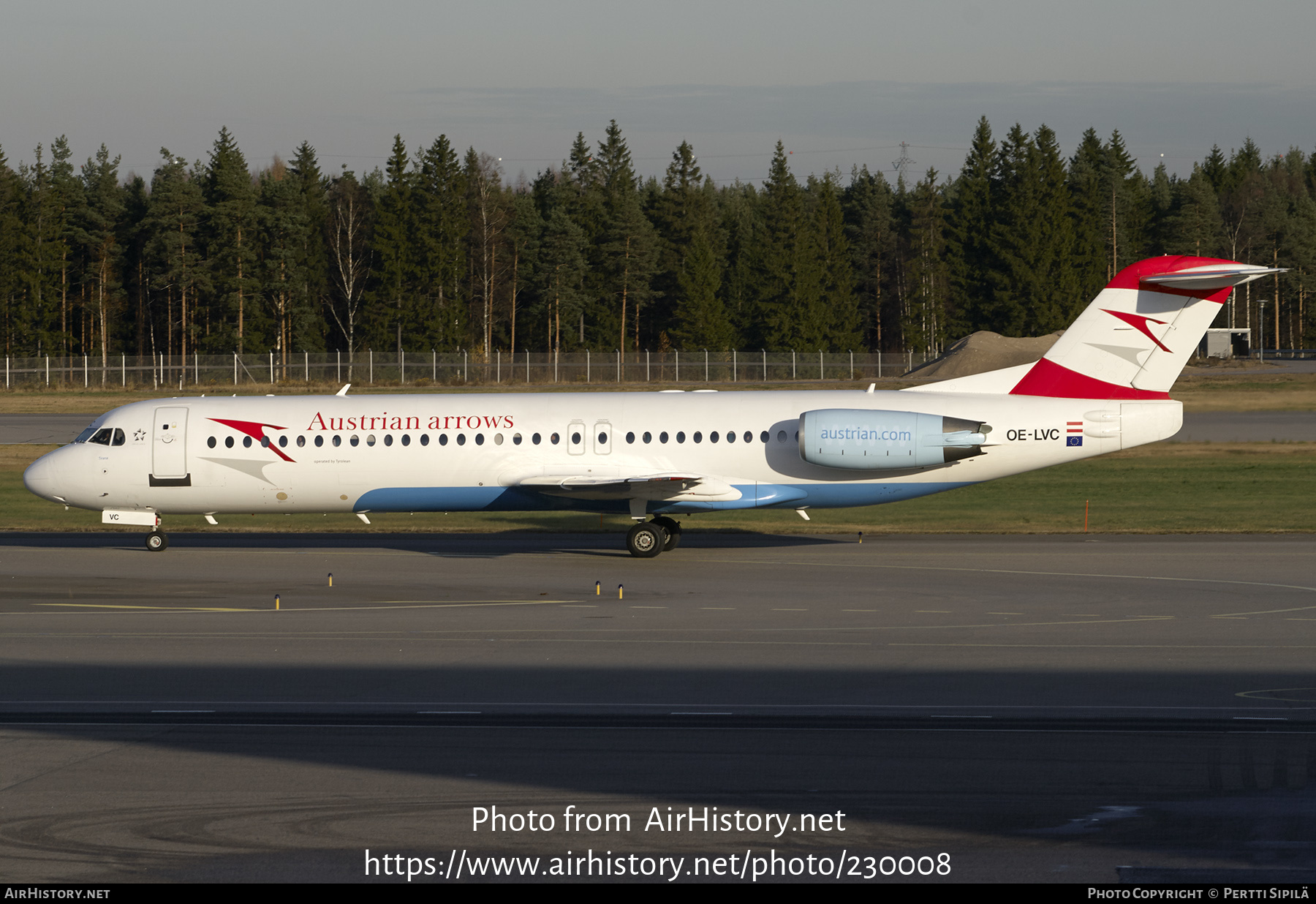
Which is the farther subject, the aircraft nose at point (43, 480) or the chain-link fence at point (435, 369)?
the chain-link fence at point (435, 369)

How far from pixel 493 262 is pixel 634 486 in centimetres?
7765

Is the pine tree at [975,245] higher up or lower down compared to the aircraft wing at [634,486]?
higher up

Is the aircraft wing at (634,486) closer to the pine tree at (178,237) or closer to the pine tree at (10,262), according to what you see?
the pine tree at (178,237)

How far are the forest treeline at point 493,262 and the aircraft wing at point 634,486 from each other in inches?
2773

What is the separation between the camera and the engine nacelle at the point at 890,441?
2409cm

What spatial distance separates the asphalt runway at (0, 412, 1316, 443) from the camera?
48.9 m

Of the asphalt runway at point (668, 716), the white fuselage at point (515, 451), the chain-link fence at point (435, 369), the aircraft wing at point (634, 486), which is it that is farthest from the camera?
the chain-link fence at point (435, 369)

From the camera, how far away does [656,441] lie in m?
25.3

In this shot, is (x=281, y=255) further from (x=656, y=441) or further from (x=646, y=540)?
(x=646, y=540)

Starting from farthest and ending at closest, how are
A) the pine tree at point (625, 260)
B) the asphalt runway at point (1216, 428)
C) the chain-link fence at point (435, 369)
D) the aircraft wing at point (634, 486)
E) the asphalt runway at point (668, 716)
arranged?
the pine tree at point (625, 260)
the chain-link fence at point (435, 369)
the asphalt runway at point (1216, 428)
the aircraft wing at point (634, 486)
the asphalt runway at point (668, 716)

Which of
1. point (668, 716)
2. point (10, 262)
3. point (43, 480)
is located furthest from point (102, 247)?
point (668, 716)

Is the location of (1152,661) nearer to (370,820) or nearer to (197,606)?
(370,820)

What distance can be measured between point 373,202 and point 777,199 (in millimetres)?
34834

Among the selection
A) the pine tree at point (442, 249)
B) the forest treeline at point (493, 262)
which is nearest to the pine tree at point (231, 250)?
the forest treeline at point (493, 262)
